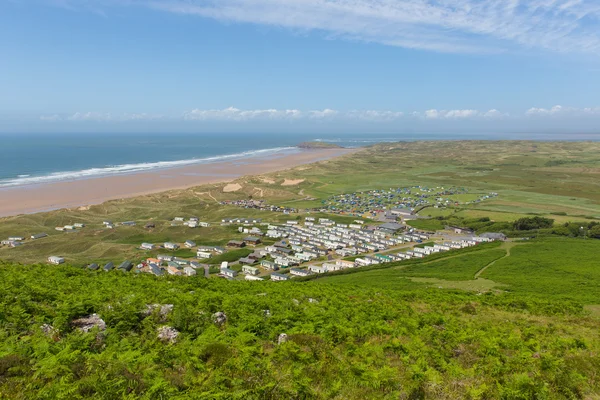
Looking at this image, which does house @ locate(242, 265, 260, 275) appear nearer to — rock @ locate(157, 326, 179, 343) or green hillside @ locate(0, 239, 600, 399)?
green hillside @ locate(0, 239, 600, 399)

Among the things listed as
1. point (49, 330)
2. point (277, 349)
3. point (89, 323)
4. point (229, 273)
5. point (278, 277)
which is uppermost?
point (49, 330)

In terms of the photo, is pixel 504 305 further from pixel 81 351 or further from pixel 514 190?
pixel 514 190

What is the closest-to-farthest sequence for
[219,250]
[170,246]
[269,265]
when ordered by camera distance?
[269,265]
[219,250]
[170,246]

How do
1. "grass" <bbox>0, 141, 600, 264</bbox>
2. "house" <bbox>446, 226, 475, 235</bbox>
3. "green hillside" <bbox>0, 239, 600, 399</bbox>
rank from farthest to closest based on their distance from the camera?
"house" <bbox>446, 226, 475, 235</bbox>, "grass" <bbox>0, 141, 600, 264</bbox>, "green hillside" <bbox>0, 239, 600, 399</bbox>

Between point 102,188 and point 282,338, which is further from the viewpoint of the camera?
point 102,188

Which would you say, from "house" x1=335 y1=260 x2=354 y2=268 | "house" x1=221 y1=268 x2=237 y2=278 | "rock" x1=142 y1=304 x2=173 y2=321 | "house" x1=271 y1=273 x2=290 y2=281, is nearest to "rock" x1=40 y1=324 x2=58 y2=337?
"rock" x1=142 y1=304 x2=173 y2=321

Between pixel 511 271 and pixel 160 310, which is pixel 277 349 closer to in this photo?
pixel 160 310

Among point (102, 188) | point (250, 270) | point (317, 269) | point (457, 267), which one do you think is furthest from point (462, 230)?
point (102, 188)
